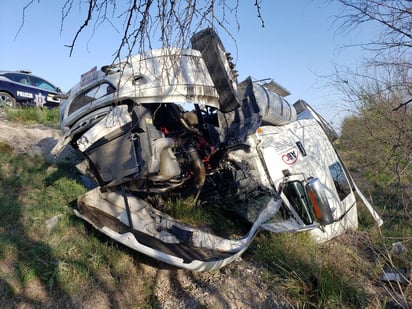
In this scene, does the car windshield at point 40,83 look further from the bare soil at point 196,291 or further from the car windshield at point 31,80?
the bare soil at point 196,291

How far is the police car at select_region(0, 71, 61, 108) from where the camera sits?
31.4 ft

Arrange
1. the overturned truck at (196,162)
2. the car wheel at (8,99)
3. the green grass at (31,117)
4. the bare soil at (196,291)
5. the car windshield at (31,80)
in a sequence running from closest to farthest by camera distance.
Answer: the bare soil at (196,291)
the overturned truck at (196,162)
the green grass at (31,117)
the car wheel at (8,99)
the car windshield at (31,80)

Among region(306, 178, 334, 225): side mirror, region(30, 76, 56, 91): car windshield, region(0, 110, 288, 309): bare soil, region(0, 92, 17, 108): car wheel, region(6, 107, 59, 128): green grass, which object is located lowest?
region(0, 110, 288, 309): bare soil

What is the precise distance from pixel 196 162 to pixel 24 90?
8.18 m

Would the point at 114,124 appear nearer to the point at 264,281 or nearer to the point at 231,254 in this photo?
the point at 231,254

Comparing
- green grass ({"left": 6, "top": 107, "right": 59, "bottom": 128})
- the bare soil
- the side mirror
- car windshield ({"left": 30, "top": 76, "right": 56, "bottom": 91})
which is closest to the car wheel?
car windshield ({"left": 30, "top": 76, "right": 56, "bottom": 91})

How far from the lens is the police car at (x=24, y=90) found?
31.4ft

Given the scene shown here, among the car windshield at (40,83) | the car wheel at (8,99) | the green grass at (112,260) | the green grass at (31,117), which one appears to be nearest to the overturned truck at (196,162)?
the green grass at (112,260)

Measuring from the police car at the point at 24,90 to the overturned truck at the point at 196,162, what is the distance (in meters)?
6.66

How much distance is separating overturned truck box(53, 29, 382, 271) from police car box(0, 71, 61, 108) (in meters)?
6.66

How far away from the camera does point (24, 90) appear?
9.93 metres

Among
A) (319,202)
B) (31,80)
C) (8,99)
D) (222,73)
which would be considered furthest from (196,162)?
(31,80)

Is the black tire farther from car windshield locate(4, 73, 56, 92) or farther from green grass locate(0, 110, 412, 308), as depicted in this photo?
car windshield locate(4, 73, 56, 92)

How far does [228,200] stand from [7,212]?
99.4 inches
